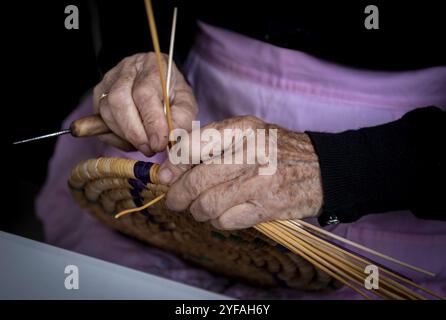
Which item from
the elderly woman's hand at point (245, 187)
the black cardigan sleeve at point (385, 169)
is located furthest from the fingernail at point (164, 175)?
the black cardigan sleeve at point (385, 169)

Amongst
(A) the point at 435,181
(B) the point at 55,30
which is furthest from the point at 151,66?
(B) the point at 55,30

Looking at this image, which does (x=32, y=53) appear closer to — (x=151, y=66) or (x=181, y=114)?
(x=151, y=66)

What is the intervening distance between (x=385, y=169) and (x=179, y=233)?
37cm

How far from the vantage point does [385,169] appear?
672mm

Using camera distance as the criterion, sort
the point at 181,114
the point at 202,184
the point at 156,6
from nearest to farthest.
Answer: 1. the point at 202,184
2. the point at 181,114
3. the point at 156,6

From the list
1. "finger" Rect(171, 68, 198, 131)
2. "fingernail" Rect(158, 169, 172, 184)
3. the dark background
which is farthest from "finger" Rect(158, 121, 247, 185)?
the dark background

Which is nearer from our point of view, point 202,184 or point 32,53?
point 202,184

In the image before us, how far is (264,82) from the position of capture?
0.90 metres

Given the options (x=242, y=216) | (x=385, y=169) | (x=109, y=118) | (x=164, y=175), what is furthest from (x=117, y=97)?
(x=385, y=169)

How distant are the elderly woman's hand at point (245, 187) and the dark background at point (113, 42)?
0.31 meters

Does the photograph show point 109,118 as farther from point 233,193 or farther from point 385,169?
point 385,169

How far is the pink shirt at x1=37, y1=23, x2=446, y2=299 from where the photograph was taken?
82 centimetres

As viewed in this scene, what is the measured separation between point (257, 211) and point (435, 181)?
0.28 metres

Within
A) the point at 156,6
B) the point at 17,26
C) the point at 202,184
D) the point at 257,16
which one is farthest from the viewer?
the point at 17,26
